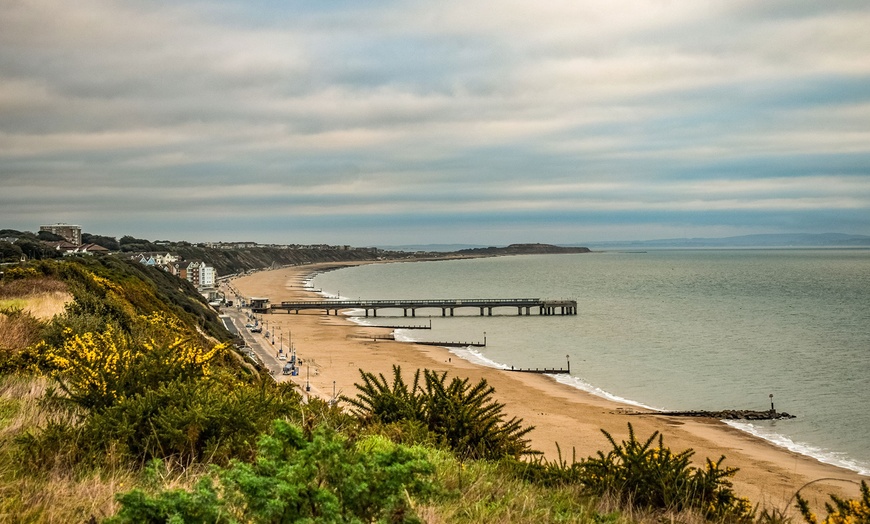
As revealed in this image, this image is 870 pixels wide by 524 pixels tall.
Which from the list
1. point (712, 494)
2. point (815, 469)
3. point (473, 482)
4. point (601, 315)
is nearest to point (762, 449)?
point (815, 469)

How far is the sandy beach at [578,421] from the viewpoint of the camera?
23.0 m

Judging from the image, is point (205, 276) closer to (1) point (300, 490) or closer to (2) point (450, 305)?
(2) point (450, 305)

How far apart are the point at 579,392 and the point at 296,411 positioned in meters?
31.7

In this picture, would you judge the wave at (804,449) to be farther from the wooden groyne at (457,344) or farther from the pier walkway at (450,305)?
the pier walkway at (450,305)

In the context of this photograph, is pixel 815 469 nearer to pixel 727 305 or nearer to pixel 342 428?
pixel 342 428

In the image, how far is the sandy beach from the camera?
23047 millimetres

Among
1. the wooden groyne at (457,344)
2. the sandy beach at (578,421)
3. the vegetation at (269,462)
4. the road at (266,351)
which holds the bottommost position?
the wooden groyne at (457,344)

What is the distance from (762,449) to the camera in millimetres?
27812

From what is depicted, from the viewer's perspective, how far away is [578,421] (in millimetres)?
31609

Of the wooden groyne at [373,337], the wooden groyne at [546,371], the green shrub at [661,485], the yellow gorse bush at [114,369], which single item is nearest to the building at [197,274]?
the wooden groyne at [373,337]

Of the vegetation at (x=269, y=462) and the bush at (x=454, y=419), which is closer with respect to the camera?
the vegetation at (x=269, y=462)

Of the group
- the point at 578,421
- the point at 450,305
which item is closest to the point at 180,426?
the point at 578,421

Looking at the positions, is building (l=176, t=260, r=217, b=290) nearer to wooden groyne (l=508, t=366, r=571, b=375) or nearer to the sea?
the sea

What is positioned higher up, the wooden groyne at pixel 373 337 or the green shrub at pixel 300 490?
the green shrub at pixel 300 490
